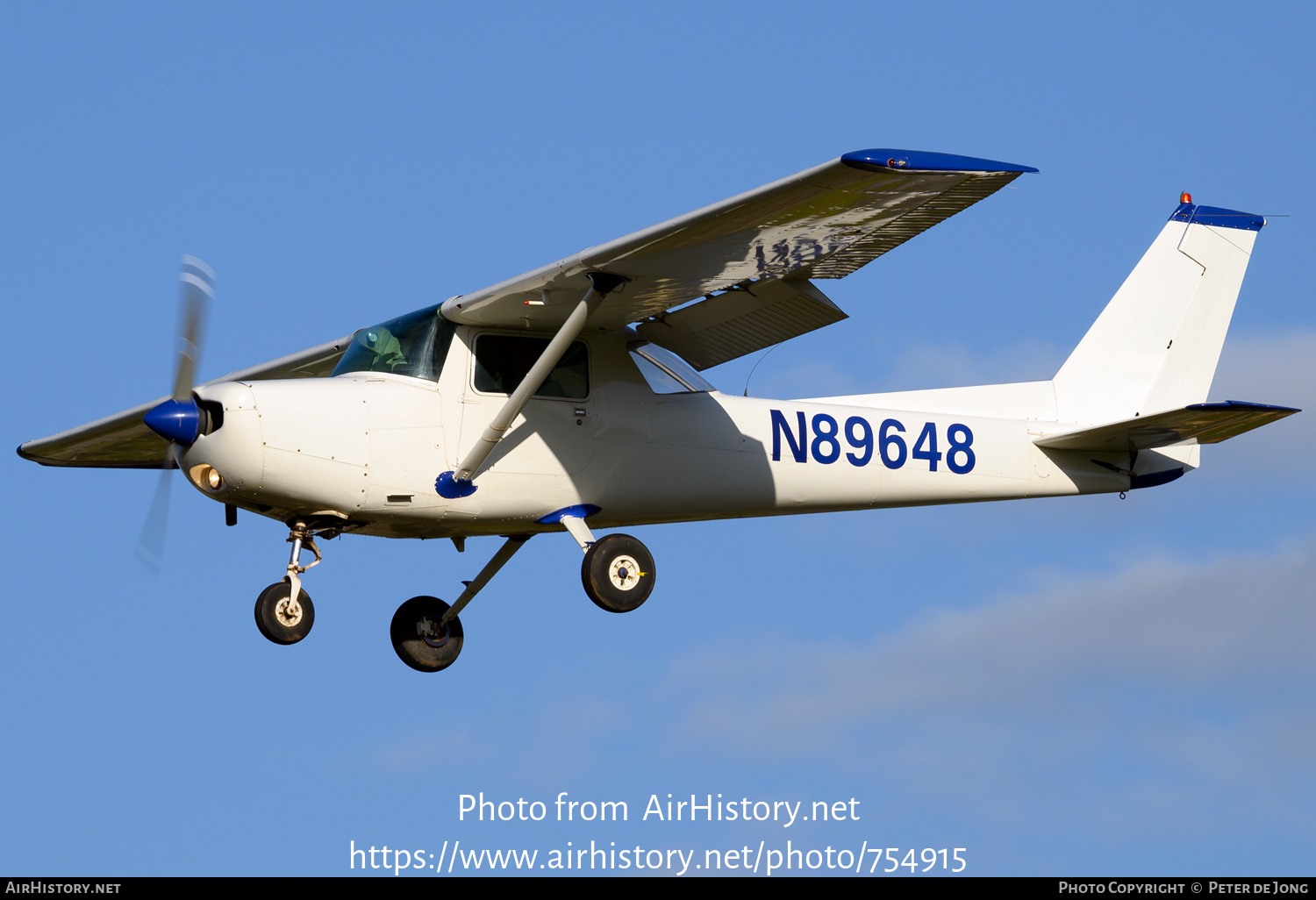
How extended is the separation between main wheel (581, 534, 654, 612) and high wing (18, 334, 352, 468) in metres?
3.47

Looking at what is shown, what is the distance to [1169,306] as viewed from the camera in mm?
17203

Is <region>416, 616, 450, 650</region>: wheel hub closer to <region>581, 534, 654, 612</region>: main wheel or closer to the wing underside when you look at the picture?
<region>581, 534, 654, 612</region>: main wheel

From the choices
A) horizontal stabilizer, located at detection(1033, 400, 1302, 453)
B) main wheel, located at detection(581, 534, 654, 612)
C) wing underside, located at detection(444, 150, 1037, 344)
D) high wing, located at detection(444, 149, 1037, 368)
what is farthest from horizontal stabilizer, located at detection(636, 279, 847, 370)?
horizontal stabilizer, located at detection(1033, 400, 1302, 453)

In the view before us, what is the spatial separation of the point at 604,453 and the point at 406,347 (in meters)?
1.69

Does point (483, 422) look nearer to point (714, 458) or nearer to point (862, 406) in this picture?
point (714, 458)

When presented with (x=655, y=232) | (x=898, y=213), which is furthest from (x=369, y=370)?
(x=898, y=213)

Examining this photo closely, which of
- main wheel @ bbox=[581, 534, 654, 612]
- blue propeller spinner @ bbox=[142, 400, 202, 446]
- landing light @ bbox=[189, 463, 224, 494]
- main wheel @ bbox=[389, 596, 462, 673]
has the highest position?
blue propeller spinner @ bbox=[142, 400, 202, 446]

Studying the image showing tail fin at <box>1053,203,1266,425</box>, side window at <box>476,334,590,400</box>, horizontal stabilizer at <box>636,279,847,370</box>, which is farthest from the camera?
tail fin at <box>1053,203,1266,425</box>

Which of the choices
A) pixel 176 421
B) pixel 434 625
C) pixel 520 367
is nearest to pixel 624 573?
pixel 520 367

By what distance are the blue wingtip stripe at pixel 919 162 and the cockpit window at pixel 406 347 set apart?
12.6 feet

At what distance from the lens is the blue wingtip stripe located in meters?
10.9

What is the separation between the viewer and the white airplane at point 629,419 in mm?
12656

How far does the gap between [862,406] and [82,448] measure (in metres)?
7.12

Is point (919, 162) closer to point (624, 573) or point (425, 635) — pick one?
point (624, 573)
